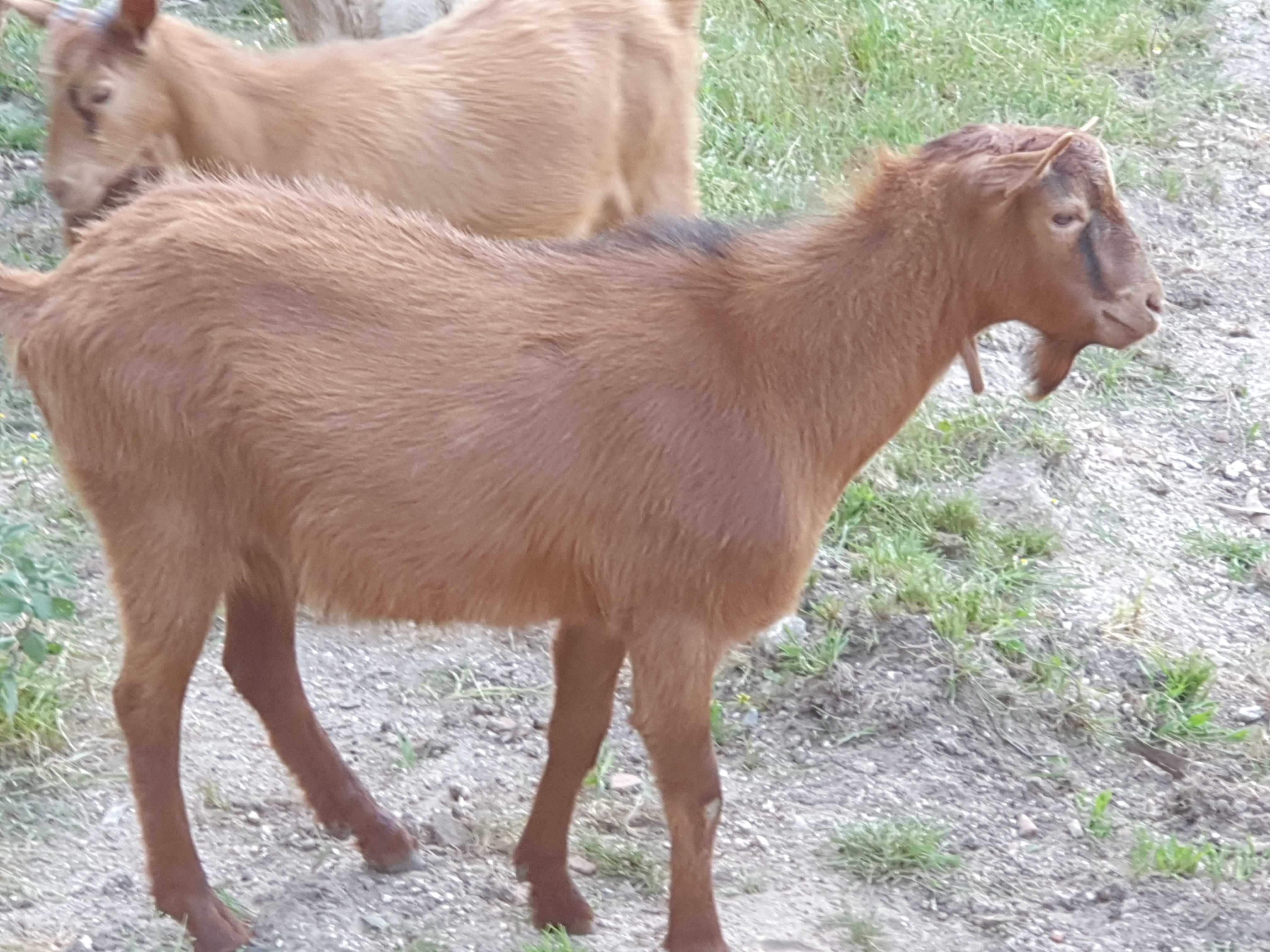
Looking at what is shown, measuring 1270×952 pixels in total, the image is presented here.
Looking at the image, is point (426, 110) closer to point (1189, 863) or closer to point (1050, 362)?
point (1050, 362)

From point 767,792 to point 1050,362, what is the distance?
145 cm

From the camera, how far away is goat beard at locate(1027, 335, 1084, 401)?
3.53 metres

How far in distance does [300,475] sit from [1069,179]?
165cm

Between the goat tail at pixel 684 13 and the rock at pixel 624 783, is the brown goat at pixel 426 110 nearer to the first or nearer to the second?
the goat tail at pixel 684 13

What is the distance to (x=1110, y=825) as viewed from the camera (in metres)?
4.30

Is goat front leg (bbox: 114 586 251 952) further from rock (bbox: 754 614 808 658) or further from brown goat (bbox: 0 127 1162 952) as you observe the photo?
rock (bbox: 754 614 808 658)

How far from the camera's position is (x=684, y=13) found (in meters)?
5.99

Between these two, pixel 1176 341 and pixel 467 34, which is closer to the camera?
pixel 467 34

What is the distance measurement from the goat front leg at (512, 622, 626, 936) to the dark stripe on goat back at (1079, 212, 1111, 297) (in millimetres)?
1281

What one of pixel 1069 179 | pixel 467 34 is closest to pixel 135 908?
pixel 1069 179

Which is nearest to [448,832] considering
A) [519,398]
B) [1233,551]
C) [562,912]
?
[562,912]

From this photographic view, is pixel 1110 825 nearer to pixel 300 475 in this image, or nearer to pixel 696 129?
pixel 300 475

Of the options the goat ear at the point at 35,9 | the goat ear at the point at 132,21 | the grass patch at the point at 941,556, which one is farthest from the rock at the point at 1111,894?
the goat ear at the point at 35,9

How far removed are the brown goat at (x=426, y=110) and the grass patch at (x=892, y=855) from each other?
86.6 inches
